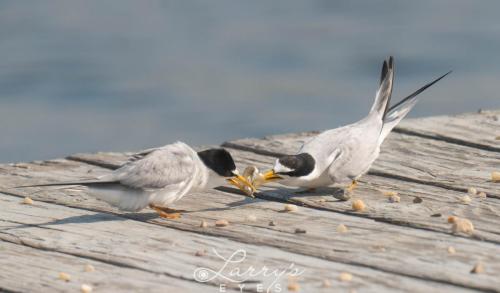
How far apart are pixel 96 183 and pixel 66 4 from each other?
50.6ft

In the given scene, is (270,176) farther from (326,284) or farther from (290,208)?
(326,284)

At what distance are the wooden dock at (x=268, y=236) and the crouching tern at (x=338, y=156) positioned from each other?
0.34ft

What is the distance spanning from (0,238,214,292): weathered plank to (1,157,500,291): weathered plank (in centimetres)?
66

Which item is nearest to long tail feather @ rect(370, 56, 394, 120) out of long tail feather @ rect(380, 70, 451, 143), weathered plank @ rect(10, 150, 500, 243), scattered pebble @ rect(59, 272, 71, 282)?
long tail feather @ rect(380, 70, 451, 143)

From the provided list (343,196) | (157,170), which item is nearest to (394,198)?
(343,196)

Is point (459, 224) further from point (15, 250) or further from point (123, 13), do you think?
point (123, 13)

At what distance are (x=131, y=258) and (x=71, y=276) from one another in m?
0.34

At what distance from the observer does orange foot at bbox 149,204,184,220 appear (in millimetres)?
6117

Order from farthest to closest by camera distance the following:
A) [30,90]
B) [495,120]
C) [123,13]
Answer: [123,13] < [30,90] < [495,120]

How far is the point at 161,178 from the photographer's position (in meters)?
6.14

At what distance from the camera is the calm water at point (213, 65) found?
50.6 ft

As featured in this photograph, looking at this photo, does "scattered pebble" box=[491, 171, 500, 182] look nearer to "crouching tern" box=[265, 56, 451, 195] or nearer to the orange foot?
"crouching tern" box=[265, 56, 451, 195]

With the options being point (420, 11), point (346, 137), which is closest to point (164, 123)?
point (420, 11)

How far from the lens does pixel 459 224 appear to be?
5707 millimetres
